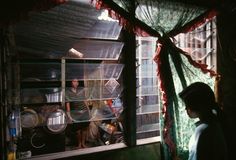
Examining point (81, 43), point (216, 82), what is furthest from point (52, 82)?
point (216, 82)

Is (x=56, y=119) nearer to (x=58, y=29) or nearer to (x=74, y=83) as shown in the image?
(x=74, y=83)

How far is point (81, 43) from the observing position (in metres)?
4.30

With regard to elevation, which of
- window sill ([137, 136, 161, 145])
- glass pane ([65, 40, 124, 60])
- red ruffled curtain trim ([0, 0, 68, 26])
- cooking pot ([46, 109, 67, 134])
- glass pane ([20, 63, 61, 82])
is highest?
red ruffled curtain trim ([0, 0, 68, 26])

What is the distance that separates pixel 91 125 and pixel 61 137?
79 centimetres

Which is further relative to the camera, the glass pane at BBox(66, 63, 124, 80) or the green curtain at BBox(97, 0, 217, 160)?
the green curtain at BBox(97, 0, 217, 160)

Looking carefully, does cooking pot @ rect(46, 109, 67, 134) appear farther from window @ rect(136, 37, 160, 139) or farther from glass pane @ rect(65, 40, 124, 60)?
window @ rect(136, 37, 160, 139)

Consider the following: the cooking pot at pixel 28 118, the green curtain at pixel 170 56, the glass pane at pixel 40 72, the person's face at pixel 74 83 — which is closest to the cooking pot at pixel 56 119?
the cooking pot at pixel 28 118

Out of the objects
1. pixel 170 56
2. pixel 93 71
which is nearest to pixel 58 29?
pixel 93 71

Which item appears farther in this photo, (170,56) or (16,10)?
(170,56)

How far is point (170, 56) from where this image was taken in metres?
4.64

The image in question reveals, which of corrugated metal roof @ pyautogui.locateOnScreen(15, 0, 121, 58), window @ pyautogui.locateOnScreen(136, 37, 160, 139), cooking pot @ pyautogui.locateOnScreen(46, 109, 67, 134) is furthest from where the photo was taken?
window @ pyautogui.locateOnScreen(136, 37, 160, 139)

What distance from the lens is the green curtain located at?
435cm

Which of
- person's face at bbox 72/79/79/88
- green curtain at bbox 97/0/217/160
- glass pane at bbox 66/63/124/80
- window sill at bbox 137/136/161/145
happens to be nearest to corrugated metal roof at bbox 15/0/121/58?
glass pane at bbox 66/63/124/80

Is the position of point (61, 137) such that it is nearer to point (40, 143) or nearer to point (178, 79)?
point (40, 143)
